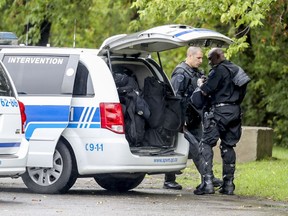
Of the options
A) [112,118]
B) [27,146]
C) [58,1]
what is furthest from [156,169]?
[58,1]

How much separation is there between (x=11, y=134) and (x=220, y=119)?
3187 mm

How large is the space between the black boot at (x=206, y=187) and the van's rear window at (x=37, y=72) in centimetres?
230

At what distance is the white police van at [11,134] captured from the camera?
13234 millimetres

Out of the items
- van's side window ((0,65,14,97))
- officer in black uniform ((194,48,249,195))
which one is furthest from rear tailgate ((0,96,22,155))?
officer in black uniform ((194,48,249,195))

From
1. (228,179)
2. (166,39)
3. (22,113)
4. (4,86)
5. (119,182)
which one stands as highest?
(166,39)

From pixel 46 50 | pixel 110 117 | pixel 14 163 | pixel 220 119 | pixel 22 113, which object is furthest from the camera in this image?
pixel 220 119

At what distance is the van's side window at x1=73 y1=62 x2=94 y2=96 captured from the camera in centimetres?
1454

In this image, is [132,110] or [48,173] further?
[132,110]

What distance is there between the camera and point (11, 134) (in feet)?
43.8

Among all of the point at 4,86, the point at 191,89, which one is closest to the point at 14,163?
the point at 4,86

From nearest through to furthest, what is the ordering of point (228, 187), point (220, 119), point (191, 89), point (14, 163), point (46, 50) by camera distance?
1. point (14, 163)
2. point (46, 50)
3. point (220, 119)
4. point (228, 187)
5. point (191, 89)

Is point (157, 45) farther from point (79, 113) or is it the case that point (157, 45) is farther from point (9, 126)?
point (9, 126)

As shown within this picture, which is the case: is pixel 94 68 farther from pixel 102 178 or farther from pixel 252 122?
pixel 252 122

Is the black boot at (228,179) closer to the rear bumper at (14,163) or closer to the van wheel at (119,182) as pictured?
the van wheel at (119,182)
